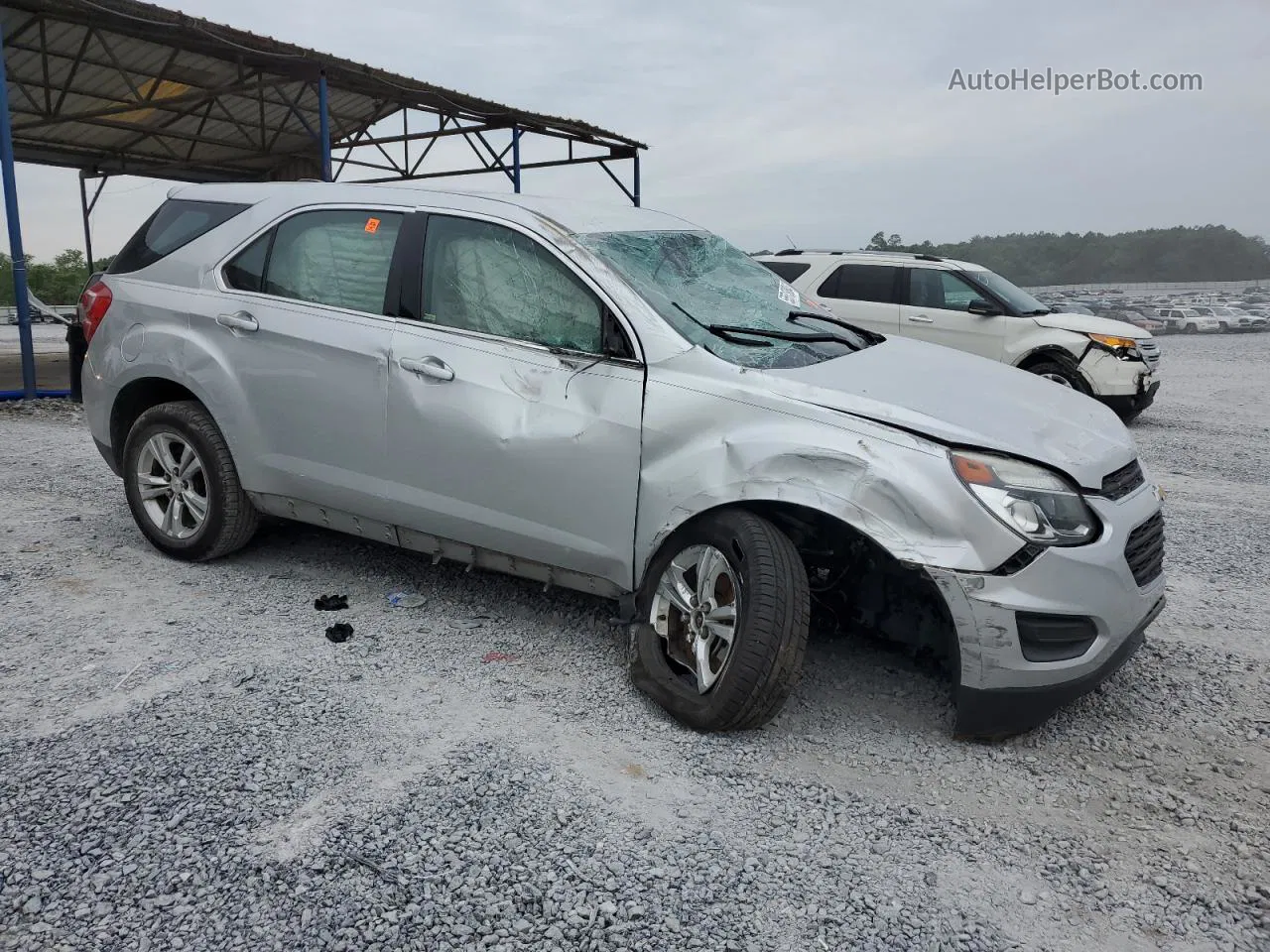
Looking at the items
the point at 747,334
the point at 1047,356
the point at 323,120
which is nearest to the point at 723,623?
the point at 747,334

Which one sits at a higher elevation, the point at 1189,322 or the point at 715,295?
the point at 715,295

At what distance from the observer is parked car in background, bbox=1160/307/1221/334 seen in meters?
30.4

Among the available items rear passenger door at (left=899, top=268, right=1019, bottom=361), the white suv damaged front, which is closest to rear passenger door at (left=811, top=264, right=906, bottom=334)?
rear passenger door at (left=899, top=268, right=1019, bottom=361)

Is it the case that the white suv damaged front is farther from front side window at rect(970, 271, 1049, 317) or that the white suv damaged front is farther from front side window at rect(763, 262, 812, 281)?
front side window at rect(763, 262, 812, 281)

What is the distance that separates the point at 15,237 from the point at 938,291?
9.42 m

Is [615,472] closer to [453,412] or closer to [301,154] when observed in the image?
[453,412]

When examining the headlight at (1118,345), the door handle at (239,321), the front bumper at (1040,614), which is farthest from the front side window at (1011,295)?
the door handle at (239,321)

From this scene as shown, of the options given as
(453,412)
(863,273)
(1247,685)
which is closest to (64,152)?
(863,273)

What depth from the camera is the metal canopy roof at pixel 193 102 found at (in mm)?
11219

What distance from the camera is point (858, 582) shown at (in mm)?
3658

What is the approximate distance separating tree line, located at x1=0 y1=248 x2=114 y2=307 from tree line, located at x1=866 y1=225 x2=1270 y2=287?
35.4 meters

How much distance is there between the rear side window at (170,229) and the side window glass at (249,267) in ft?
0.80

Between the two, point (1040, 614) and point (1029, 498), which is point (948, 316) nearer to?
point (1029, 498)

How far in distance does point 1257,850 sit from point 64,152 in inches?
785
